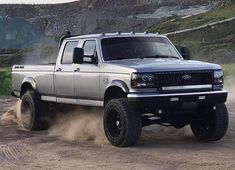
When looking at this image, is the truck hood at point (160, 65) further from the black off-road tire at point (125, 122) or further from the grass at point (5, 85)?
the grass at point (5, 85)

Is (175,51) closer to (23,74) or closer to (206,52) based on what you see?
(23,74)

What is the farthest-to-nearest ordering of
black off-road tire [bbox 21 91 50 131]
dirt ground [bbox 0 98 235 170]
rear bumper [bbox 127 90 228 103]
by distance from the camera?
1. black off-road tire [bbox 21 91 50 131]
2. rear bumper [bbox 127 90 228 103]
3. dirt ground [bbox 0 98 235 170]

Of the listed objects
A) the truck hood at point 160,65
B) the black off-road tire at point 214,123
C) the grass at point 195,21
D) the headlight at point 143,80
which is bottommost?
the black off-road tire at point 214,123

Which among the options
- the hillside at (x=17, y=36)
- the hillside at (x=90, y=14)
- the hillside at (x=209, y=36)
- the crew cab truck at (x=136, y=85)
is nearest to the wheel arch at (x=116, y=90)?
the crew cab truck at (x=136, y=85)

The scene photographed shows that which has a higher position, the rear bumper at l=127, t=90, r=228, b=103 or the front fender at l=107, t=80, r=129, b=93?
the front fender at l=107, t=80, r=129, b=93

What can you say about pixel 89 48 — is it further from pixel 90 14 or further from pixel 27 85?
pixel 90 14

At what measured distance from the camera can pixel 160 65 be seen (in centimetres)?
1065

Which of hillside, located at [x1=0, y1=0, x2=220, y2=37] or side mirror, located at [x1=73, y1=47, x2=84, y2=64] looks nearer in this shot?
side mirror, located at [x1=73, y1=47, x2=84, y2=64]

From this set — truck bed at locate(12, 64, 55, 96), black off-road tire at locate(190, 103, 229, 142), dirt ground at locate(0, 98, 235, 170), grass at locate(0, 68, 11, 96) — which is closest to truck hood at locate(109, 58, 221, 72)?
black off-road tire at locate(190, 103, 229, 142)

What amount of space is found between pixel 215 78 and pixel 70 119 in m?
3.83

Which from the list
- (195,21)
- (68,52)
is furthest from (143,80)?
(195,21)

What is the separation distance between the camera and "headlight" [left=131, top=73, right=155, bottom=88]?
10.3m

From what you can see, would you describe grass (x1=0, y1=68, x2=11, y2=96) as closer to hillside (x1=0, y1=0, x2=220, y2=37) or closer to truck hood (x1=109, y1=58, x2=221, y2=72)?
truck hood (x1=109, y1=58, x2=221, y2=72)

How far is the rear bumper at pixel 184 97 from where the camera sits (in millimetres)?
10281
